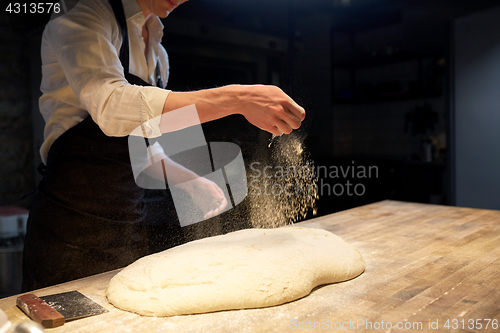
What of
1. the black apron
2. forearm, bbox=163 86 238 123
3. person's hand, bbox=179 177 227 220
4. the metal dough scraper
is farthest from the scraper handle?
person's hand, bbox=179 177 227 220

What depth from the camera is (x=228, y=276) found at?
88 cm

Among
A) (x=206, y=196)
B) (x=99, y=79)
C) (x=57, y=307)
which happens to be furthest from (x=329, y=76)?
(x=57, y=307)

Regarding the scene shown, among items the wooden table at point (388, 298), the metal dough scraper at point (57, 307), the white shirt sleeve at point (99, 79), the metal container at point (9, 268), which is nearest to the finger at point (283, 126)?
the white shirt sleeve at point (99, 79)

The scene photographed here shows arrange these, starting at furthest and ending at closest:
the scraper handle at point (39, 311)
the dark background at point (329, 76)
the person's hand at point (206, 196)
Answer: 1. the dark background at point (329, 76)
2. the person's hand at point (206, 196)
3. the scraper handle at point (39, 311)

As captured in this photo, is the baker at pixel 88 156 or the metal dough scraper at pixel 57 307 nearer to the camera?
the metal dough scraper at pixel 57 307

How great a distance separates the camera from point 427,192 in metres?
3.46

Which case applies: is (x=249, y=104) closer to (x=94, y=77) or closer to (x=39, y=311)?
(x=94, y=77)

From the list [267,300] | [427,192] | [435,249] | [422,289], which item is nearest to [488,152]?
[427,192]

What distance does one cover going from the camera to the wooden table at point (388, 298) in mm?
745

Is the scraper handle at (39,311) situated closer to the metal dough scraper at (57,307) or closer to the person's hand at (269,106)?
the metal dough scraper at (57,307)

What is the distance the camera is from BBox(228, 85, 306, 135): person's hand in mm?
908

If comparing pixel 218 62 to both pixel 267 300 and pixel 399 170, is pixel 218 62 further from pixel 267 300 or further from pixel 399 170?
pixel 399 170

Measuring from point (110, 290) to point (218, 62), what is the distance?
5.31ft

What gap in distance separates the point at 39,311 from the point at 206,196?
2.23ft
